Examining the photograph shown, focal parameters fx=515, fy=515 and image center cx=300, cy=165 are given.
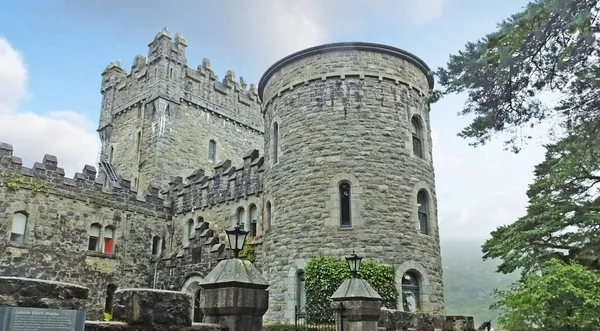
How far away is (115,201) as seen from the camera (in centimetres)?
2283

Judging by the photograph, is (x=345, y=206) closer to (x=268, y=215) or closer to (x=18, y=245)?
(x=268, y=215)

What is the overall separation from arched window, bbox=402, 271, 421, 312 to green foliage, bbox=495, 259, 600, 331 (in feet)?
8.61

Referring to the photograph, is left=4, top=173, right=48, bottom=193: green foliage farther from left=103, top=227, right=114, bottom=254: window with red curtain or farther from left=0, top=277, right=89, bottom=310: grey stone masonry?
left=0, top=277, right=89, bottom=310: grey stone masonry

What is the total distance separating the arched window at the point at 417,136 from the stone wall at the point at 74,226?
1269 centimetres

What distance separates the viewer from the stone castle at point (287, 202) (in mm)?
16047

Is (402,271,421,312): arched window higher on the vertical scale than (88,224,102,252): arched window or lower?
lower

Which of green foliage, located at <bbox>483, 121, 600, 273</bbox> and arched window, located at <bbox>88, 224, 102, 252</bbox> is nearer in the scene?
green foliage, located at <bbox>483, 121, 600, 273</bbox>

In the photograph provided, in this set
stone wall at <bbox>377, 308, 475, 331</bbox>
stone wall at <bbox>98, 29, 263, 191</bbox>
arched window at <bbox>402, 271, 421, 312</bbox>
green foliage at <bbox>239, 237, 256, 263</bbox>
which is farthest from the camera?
stone wall at <bbox>98, 29, 263, 191</bbox>

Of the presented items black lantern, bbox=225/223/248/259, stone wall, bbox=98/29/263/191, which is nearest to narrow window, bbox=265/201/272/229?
black lantern, bbox=225/223/248/259

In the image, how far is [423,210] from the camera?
17.2 meters

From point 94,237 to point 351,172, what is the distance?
12198mm

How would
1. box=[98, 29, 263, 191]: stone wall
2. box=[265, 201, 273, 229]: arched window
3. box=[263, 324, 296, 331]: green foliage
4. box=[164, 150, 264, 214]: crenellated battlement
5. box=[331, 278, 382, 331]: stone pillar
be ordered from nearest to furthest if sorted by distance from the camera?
box=[331, 278, 382, 331]: stone pillar < box=[263, 324, 296, 331]: green foliage < box=[265, 201, 273, 229]: arched window < box=[164, 150, 264, 214]: crenellated battlement < box=[98, 29, 263, 191]: stone wall

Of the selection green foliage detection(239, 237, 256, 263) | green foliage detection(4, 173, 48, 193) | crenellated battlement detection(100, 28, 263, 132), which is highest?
crenellated battlement detection(100, 28, 263, 132)

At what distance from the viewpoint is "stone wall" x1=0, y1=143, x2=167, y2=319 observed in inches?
773
